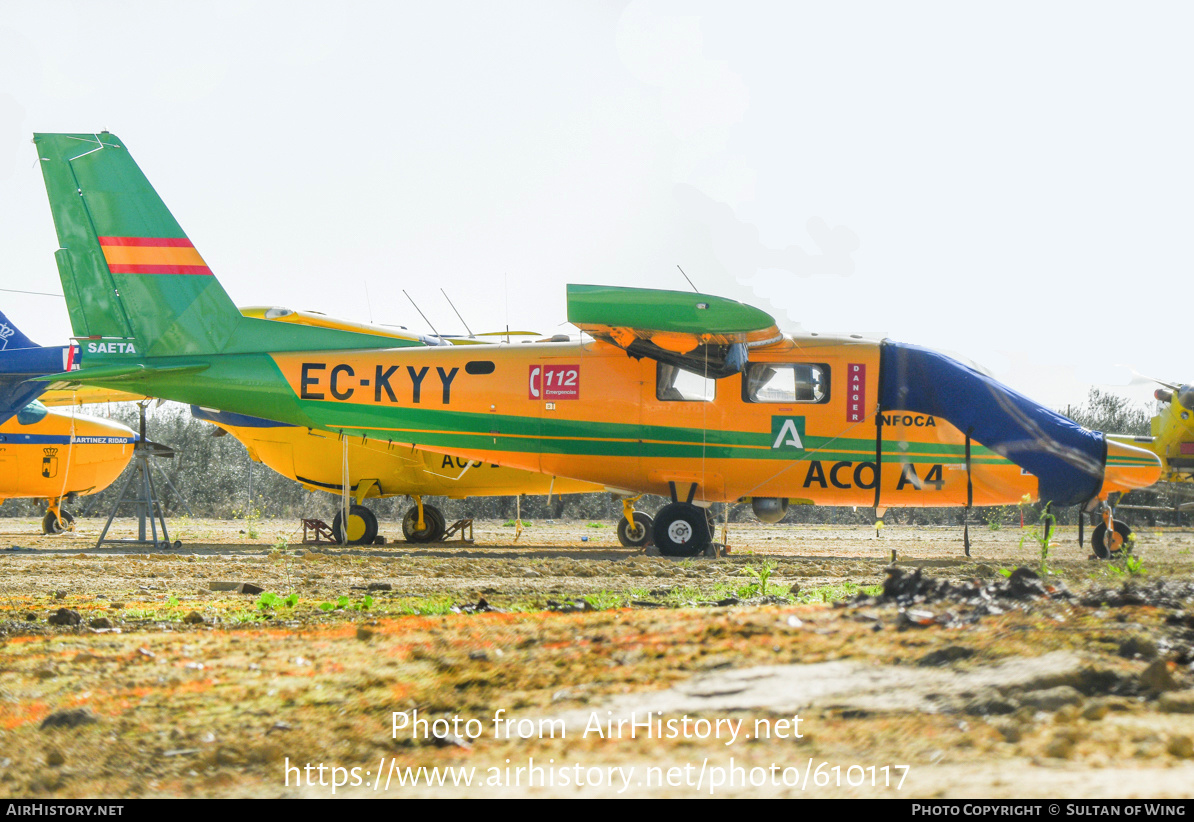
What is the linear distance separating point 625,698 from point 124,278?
39.6 ft

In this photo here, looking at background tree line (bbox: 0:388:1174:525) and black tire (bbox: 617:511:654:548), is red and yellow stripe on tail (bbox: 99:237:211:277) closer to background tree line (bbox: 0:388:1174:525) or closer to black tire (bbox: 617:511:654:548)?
black tire (bbox: 617:511:654:548)

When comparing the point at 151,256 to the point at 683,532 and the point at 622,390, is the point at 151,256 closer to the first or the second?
the point at 622,390

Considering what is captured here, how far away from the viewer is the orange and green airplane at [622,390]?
11055mm

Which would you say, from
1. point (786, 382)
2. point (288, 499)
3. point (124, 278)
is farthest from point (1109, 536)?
point (288, 499)

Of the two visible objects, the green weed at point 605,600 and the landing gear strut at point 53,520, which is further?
the landing gear strut at point 53,520

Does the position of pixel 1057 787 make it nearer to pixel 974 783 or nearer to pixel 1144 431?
pixel 974 783

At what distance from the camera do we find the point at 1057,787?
94.9 inches

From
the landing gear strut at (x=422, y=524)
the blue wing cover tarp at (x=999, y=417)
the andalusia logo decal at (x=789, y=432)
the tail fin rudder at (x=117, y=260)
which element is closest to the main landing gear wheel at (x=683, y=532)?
the andalusia logo decal at (x=789, y=432)

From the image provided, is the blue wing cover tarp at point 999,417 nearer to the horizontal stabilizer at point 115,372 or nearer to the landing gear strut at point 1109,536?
the landing gear strut at point 1109,536

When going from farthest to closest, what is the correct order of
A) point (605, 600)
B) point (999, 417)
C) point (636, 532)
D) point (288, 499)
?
point (288, 499) → point (636, 532) → point (999, 417) → point (605, 600)

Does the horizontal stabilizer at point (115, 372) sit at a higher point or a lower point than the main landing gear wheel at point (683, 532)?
higher

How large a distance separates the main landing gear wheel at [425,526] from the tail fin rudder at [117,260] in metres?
4.74

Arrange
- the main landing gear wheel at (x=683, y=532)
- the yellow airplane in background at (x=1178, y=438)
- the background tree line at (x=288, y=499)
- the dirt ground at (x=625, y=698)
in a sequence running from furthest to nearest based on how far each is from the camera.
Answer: the background tree line at (x=288, y=499), the yellow airplane in background at (x=1178, y=438), the main landing gear wheel at (x=683, y=532), the dirt ground at (x=625, y=698)

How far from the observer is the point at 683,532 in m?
11.4
